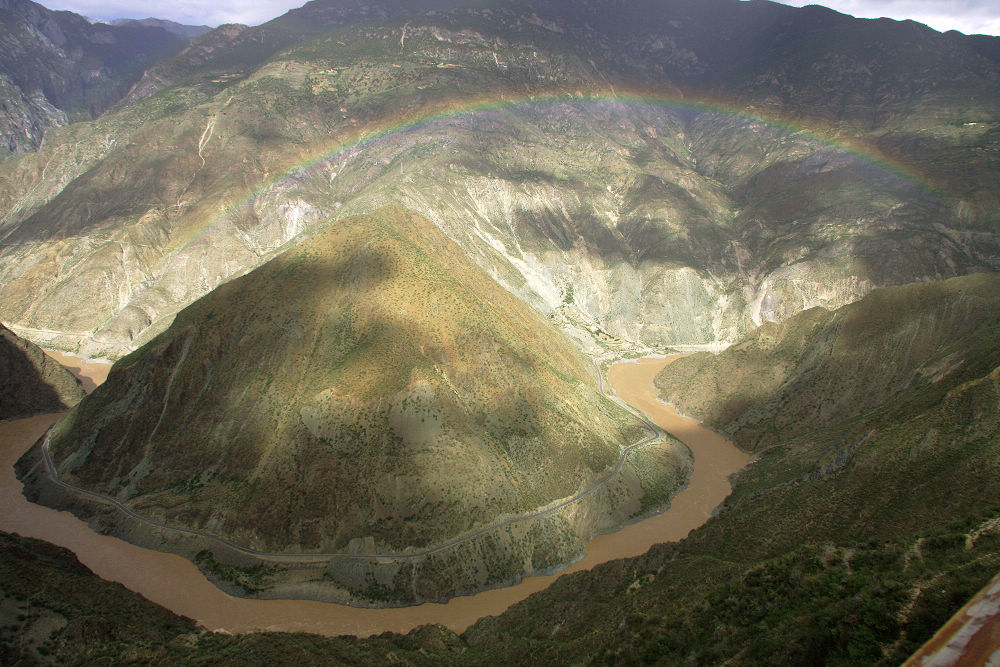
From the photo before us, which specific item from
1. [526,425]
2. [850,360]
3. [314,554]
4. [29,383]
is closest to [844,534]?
[526,425]

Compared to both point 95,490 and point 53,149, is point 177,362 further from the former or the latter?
point 53,149

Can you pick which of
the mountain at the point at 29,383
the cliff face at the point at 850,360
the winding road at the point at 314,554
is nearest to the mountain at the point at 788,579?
the winding road at the point at 314,554

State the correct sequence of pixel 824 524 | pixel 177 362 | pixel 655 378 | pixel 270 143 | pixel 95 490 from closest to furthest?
pixel 824 524, pixel 95 490, pixel 177 362, pixel 655 378, pixel 270 143

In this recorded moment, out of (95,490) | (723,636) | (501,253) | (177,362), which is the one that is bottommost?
(95,490)

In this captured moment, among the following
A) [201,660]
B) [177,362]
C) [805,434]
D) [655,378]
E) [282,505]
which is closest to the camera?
[201,660]

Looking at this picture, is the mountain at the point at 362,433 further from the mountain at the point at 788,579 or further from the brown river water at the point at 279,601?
the mountain at the point at 788,579

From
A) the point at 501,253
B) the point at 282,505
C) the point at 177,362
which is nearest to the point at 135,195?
the point at 501,253

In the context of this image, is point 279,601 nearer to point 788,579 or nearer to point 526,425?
point 526,425
